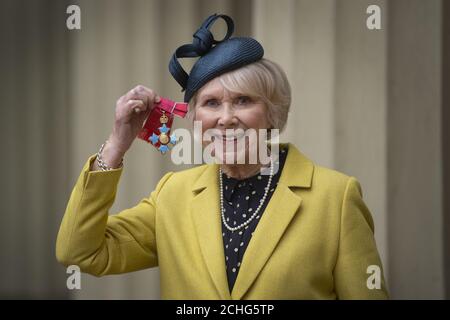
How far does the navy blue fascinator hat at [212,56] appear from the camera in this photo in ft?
4.49

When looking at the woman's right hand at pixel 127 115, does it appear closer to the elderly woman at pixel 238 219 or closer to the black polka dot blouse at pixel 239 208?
the elderly woman at pixel 238 219

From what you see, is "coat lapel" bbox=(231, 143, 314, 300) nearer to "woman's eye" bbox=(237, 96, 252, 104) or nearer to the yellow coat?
the yellow coat

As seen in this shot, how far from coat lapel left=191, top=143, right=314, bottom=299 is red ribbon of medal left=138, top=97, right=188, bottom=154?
0.51 feet

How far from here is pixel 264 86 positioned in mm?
1394

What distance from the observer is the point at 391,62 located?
7.48 feet

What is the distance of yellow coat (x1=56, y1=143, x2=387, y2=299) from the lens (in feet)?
4.35

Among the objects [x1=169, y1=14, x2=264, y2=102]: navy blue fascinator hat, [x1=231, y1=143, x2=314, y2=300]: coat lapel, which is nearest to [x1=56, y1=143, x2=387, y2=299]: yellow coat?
[x1=231, y1=143, x2=314, y2=300]: coat lapel

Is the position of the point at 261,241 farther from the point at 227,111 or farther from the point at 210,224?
the point at 227,111

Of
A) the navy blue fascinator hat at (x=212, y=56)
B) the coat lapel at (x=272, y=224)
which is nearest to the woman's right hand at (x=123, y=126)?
the navy blue fascinator hat at (x=212, y=56)

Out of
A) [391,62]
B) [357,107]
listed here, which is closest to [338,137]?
[357,107]

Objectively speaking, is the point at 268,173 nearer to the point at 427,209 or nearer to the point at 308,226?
the point at 308,226

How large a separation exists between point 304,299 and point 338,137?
1091 mm

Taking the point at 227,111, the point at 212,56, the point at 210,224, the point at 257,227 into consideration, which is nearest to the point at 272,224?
the point at 257,227

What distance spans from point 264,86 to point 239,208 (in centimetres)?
31
